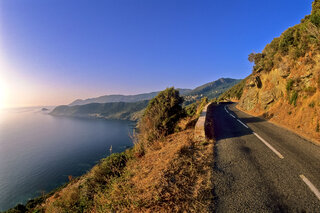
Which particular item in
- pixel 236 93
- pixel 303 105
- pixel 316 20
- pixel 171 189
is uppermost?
pixel 316 20

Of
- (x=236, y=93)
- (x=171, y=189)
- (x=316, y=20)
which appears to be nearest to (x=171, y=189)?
(x=171, y=189)

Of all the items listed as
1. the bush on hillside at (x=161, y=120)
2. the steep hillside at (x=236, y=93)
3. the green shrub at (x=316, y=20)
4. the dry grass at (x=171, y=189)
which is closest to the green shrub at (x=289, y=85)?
the green shrub at (x=316, y=20)

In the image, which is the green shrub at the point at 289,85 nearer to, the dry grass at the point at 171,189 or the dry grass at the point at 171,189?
the dry grass at the point at 171,189

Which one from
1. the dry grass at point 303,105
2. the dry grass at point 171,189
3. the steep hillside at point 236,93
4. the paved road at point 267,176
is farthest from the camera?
the steep hillside at point 236,93

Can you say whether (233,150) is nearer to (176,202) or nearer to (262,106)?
(176,202)

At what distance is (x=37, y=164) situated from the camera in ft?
151

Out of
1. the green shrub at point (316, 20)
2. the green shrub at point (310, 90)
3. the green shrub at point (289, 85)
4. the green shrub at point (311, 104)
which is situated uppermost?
the green shrub at point (316, 20)

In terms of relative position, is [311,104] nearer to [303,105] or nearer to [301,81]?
[303,105]

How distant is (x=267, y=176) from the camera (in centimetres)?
317

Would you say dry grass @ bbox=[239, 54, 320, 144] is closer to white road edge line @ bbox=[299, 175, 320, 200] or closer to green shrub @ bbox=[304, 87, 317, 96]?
green shrub @ bbox=[304, 87, 317, 96]

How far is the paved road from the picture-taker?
7.84 feet

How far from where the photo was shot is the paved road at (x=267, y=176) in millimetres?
2389

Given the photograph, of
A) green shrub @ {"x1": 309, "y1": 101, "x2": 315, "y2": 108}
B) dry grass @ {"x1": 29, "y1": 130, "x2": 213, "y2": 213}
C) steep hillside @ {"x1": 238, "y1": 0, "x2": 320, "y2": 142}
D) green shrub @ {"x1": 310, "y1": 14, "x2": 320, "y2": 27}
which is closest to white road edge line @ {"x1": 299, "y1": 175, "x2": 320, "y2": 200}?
dry grass @ {"x1": 29, "y1": 130, "x2": 213, "y2": 213}

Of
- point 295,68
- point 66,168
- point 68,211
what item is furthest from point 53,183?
point 295,68
